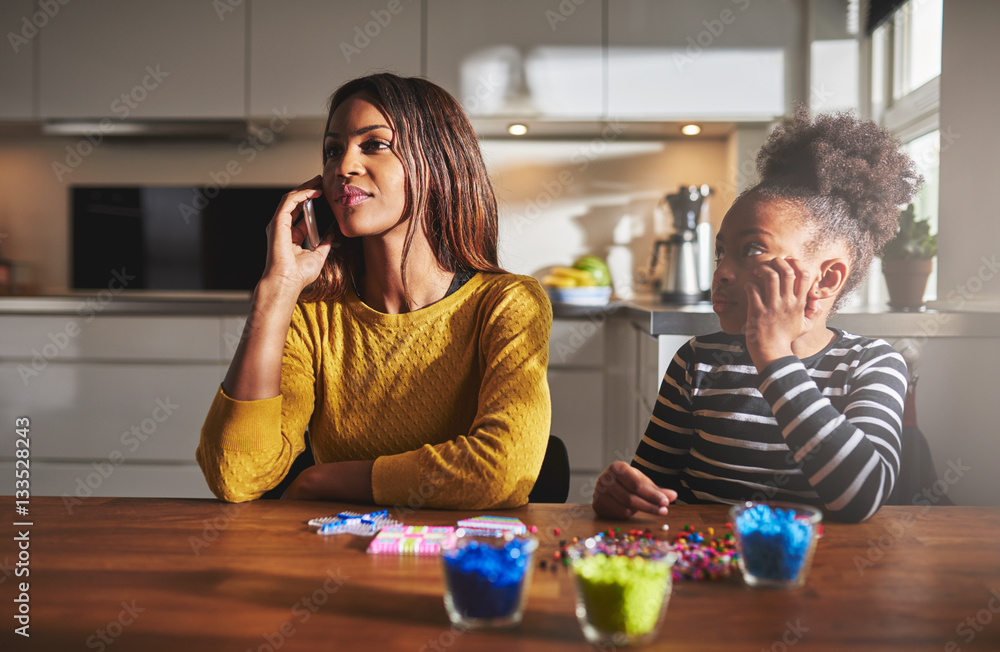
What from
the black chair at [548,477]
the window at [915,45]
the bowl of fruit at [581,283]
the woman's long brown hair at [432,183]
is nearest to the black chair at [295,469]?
the black chair at [548,477]

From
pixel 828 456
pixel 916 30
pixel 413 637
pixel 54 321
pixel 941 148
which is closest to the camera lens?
pixel 413 637

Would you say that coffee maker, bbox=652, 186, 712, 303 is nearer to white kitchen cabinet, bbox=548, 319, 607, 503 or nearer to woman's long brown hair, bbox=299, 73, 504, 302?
white kitchen cabinet, bbox=548, 319, 607, 503

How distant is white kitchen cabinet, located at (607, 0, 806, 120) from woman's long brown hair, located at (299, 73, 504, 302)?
1.88 m

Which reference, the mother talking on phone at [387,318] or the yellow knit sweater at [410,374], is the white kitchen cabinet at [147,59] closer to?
the mother talking on phone at [387,318]

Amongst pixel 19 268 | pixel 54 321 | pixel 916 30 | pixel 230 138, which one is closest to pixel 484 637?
pixel 916 30

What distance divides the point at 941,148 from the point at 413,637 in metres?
1.86

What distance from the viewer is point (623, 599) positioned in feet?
1.78

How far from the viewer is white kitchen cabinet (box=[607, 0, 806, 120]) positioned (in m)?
2.90

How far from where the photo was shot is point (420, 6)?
2.97 m

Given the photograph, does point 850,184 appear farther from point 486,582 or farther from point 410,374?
point 486,582

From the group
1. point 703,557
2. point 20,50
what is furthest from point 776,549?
point 20,50

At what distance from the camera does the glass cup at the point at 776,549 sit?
0.65 m

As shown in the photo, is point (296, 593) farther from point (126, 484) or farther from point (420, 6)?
point (420, 6)

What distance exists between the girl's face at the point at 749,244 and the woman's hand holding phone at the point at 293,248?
592 mm
